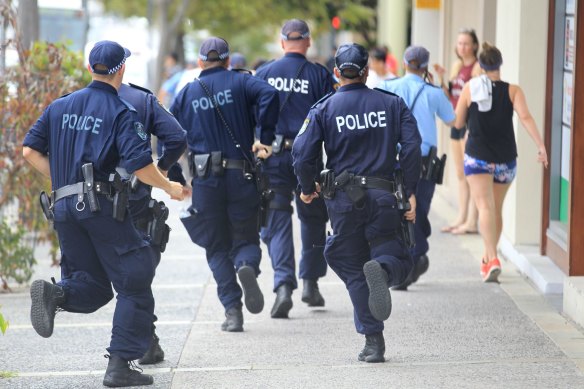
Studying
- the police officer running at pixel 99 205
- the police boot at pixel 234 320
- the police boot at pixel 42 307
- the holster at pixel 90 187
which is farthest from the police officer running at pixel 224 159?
the police boot at pixel 42 307

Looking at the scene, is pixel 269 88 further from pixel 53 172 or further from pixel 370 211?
pixel 53 172

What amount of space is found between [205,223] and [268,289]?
206cm

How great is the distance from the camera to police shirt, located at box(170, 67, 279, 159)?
8445 mm

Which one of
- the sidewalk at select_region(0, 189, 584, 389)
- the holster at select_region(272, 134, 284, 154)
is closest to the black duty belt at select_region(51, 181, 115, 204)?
the sidewalk at select_region(0, 189, 584, 389)

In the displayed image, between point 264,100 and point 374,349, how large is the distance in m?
2.04

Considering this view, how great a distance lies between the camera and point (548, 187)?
10.5m

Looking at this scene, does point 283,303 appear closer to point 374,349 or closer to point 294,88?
point 294,88

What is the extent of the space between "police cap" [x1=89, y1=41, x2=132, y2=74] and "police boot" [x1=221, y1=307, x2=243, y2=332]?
2.27 meters

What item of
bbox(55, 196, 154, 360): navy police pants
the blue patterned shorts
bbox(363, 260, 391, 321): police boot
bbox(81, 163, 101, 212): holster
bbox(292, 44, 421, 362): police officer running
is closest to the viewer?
bbox(81, 163, 101, 212): holster

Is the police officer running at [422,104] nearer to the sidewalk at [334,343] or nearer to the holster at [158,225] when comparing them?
the sidewalk at [334,343]

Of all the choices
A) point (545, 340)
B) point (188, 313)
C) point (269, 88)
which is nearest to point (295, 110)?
point (269, 88)

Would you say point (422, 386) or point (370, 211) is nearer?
point (422, 386)

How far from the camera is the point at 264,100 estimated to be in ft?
27.8

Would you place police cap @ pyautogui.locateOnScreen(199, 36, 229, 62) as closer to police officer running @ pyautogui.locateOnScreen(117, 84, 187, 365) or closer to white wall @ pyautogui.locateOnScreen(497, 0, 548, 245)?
police officer running @ pyautogui.locateOnScreen(117, 84, 187, 365)
